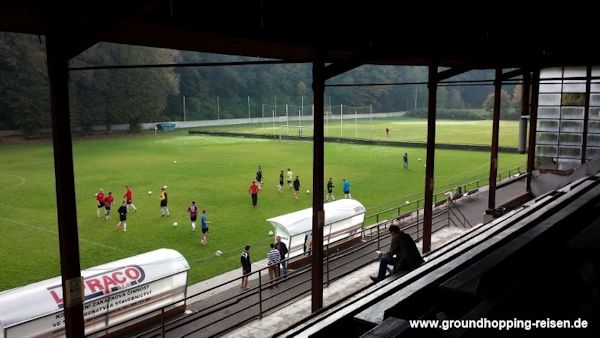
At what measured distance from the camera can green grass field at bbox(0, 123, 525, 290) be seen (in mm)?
17312

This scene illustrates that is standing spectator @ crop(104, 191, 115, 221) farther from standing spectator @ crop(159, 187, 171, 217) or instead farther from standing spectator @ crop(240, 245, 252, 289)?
standing spectator @ crop(240, 245, 252, 289)

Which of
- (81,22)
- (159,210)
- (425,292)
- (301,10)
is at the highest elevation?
(301,10)

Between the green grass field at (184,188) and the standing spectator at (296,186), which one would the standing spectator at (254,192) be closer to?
the green grass field at (184,188)

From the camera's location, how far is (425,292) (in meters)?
2.46

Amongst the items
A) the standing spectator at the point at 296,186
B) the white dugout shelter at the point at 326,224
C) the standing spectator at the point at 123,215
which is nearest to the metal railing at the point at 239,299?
the white dugout shelter at the point at 326,224

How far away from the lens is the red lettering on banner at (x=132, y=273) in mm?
10791

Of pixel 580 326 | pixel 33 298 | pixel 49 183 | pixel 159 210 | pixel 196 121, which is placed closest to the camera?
pixel 580 326

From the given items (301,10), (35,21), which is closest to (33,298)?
(35,21)

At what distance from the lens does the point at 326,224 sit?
1544 centimetres

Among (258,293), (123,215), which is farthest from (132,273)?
(123,215)

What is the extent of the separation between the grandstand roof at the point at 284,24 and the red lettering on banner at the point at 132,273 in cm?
498

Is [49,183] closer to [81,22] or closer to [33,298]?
[33,298]

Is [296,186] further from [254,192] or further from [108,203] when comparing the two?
[108,203]

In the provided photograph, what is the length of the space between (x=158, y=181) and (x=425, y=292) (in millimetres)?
29764
